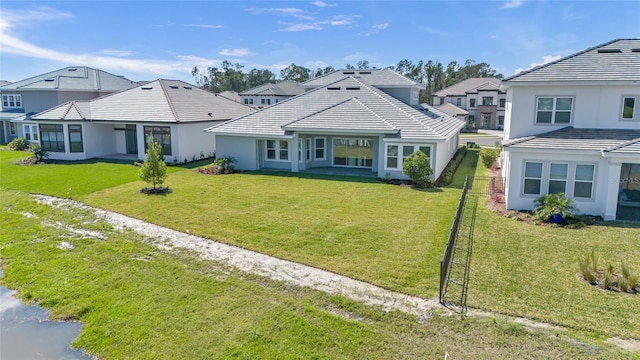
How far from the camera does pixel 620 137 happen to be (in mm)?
15906

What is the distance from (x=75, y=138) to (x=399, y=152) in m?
23.0

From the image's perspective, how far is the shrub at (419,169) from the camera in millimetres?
20234

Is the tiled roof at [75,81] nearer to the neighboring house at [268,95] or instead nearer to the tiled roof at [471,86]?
the neighboring house at [268,95]

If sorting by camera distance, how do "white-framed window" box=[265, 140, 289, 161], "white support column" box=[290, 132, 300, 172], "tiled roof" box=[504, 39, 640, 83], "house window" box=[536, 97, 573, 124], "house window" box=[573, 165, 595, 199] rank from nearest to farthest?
"house window" box=[573, 165, 595, 199] → "tiled roof" box=[504, 39, 640, 83] → "house window" box=[536, 97, 573, 124] → "white support column" box=[290, 132, 300, 172] → "white-framed window" box=[265, 140, 289, 161]

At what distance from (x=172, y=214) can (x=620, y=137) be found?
17308 mm

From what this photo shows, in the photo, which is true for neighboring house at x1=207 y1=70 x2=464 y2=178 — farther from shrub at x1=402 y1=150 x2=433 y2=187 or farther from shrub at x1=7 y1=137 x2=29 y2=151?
shrub at x1=7 y1=137 x2=29 y2=151

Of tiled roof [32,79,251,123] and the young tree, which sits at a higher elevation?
tiled roof [32,79,251,123]

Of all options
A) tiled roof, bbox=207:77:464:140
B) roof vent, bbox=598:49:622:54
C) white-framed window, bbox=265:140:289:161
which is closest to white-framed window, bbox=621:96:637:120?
roof vent, bbox=598:49:622:54

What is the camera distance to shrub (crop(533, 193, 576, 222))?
14477mm

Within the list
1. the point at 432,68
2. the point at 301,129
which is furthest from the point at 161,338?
the point at 432,68

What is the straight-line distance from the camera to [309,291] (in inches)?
A: 371

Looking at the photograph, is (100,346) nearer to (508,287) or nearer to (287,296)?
(287,296)

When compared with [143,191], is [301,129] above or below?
above

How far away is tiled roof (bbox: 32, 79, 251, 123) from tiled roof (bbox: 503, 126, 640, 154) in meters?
21.1
